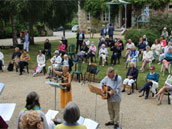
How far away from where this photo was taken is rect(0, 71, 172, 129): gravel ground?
23.9 feet

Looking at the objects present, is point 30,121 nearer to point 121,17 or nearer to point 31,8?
point 31,8

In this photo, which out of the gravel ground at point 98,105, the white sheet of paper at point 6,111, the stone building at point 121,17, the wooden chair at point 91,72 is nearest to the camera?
the white sheet of paper at point 6,111

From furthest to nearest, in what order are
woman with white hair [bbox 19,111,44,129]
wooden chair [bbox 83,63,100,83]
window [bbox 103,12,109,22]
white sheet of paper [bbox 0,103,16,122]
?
1. window [bbox 103,12,109,22]
2. wooden chair [bbox 83,63,100,83]
3. white sheet of paper [bbox 0,103,16,122]
4. woman with white hair [bbox 19,111,44,129]

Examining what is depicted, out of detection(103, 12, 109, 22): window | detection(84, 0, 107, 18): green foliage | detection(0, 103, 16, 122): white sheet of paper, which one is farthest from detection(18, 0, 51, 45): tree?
detection(103, 12, 109, 22): window

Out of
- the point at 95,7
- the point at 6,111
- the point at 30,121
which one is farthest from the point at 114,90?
the point at 95,7

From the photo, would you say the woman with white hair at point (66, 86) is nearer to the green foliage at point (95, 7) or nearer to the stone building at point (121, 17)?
the stone building at point (121, 17)

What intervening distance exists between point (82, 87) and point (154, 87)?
10.3 ft

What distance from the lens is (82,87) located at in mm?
10969

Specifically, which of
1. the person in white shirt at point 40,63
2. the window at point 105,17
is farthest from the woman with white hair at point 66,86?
the window at point 105,17

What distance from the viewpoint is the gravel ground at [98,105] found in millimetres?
7281

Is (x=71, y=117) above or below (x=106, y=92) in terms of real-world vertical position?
above

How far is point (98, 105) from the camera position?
873 centimetres

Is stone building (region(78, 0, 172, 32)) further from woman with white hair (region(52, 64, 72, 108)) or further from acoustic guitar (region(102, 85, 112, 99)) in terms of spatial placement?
acoustic guitar (region(102, 85, 112, 99))

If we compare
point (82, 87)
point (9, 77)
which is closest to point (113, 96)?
point (82, 87)
